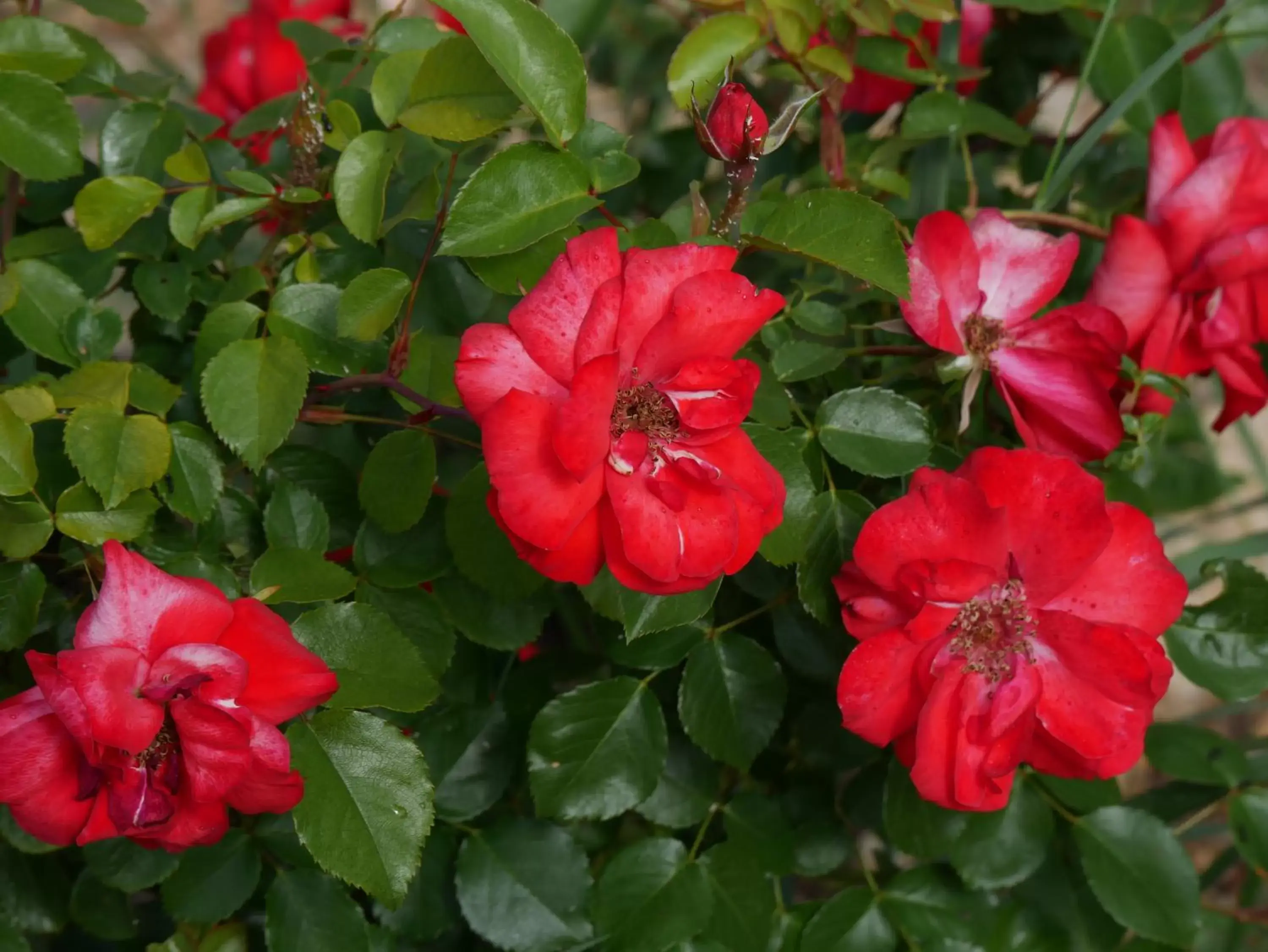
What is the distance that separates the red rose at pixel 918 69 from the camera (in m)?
0.75

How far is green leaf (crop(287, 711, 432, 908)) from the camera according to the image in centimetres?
47

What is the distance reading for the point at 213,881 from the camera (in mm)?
587

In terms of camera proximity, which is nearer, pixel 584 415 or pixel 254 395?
pixel 584 415

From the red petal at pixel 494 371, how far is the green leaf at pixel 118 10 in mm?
389

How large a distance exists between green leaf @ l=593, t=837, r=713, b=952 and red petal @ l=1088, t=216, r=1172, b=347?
38 cm

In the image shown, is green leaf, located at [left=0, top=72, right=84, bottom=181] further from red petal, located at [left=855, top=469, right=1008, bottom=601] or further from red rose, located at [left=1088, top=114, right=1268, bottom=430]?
red rose, located at [left=1088, top=114, right=1268, bottom=430]

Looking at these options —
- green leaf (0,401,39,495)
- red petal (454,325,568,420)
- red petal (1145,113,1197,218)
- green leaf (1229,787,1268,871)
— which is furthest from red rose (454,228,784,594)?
green leaf (1229,787,1268,871)

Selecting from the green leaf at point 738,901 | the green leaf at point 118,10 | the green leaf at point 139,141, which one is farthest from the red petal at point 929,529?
the green leaf at point 118,10

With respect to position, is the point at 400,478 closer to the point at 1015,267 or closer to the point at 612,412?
the point at 612,412

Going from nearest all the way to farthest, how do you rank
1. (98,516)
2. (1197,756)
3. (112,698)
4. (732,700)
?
(112,698), (98,516), (732,700), (1197,756)

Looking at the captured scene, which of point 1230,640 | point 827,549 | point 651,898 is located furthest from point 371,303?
point 1230,640

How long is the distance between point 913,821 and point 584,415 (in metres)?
0.34

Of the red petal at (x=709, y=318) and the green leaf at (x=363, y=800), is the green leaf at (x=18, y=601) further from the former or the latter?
the red petal at (x=709, y=318)

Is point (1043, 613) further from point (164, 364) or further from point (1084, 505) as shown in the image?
point (164, 364)
